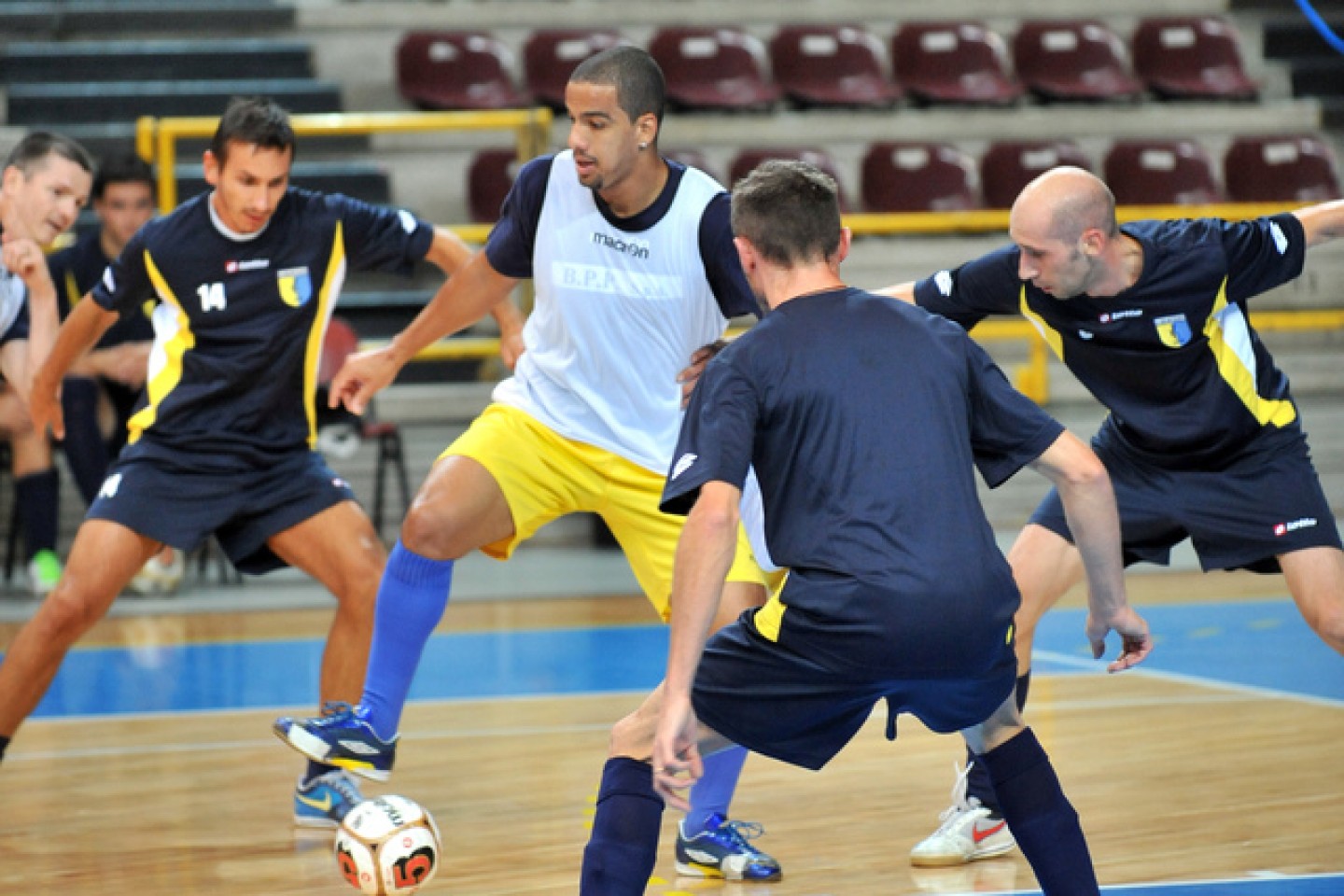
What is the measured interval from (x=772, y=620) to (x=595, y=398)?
Answer: 1460 mm

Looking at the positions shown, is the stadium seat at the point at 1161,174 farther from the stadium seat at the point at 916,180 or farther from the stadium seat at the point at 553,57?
the stadium seat at the point at 553,57

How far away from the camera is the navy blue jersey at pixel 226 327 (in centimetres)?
502

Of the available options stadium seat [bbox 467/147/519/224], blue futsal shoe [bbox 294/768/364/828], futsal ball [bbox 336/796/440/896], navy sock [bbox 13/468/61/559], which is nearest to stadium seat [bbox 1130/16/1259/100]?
stadium seat [bbox 467/147/519/224]

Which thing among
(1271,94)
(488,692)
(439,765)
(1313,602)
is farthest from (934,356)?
(1271,94)

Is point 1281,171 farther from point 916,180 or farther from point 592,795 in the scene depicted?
point 592,795

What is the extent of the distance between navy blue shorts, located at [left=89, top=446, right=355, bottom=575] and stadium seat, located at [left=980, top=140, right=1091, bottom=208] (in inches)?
316

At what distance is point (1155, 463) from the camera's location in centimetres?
468

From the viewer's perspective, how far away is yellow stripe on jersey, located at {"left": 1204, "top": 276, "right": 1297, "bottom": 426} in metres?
4.51

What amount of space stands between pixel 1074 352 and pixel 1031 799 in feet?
4.89

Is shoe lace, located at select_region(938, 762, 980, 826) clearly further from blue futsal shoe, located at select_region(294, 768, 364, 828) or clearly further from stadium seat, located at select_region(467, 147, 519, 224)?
stadium seat, located at select_region(467, 147, 519, 224)

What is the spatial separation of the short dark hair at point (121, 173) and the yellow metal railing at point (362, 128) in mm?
867

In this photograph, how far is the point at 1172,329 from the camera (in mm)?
4434

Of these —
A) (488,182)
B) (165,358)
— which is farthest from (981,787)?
(488,182)

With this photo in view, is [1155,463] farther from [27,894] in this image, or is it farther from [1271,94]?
[1271,94]
